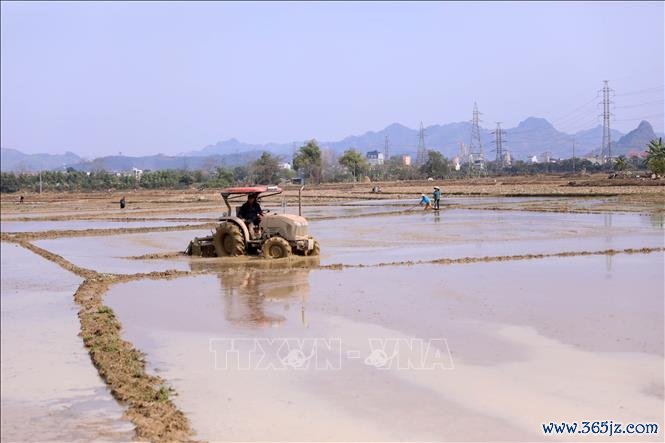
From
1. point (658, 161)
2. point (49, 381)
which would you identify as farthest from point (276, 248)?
point (658, 161)

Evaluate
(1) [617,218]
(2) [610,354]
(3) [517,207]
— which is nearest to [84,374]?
(2) [610,354]

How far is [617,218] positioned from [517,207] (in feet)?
32.1

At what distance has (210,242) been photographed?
19.9 metres

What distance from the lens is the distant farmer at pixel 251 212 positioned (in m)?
19.1

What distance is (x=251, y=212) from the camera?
19188mm

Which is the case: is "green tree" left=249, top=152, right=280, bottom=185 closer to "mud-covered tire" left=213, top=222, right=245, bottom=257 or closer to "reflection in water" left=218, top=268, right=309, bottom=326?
"mud-covered tire" left=213, top=222, right=245, bottom=257

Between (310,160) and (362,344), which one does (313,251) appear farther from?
(310,160)

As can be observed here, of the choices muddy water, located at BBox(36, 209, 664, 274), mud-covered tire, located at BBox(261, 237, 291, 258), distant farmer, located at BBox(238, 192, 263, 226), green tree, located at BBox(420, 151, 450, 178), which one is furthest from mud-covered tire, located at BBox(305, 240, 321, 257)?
green tree, located at BBox(420, 151, 450, 178)

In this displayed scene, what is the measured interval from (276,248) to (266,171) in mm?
91639

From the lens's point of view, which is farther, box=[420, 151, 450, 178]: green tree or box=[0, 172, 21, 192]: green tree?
box=[420, 151, 450, 178]: green tree

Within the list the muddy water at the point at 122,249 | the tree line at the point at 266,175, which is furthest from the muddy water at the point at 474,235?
the tree line at the point at 266,175

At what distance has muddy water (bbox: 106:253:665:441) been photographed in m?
7.15

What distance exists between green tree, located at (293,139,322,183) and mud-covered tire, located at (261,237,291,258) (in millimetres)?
91407

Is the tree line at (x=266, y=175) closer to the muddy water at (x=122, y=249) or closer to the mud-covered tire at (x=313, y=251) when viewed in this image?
the muddy water at (x=122, y=249)
